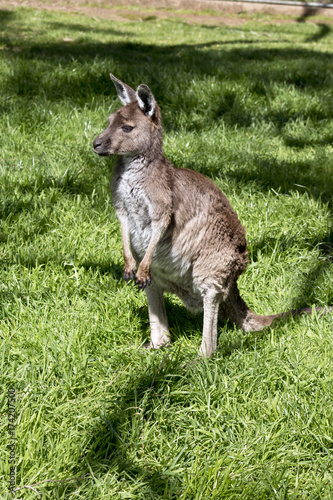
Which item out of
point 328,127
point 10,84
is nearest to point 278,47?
point 328,127

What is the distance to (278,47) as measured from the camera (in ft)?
29.6

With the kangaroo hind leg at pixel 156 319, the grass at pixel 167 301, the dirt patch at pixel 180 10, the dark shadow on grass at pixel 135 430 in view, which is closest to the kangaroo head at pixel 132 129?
the kangaroo hind leg at pixel 156 319

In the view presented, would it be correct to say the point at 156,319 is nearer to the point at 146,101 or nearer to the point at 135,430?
the point at 135,430

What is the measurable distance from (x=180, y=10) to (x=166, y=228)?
12.7 m

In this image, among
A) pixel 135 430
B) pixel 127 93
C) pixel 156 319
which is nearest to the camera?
pixel 135 430

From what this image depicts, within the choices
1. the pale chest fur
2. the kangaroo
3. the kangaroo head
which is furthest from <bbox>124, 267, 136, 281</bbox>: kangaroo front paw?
the kangaroo head

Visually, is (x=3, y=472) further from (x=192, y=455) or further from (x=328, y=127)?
(x=328, y=127)

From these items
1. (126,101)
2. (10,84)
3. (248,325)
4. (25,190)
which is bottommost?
(248,325)

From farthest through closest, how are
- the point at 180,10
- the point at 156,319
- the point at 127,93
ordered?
1. the point at 180,10
2. the point at 156,319
3. the point at 127,93

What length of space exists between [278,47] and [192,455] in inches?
328

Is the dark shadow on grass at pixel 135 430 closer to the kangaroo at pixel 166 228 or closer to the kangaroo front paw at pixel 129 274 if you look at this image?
the kangaroo at pixel 166 228

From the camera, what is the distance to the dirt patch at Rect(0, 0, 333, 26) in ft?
41.0

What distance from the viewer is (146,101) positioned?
2.65 meters

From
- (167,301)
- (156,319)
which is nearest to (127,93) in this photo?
(156,319)
